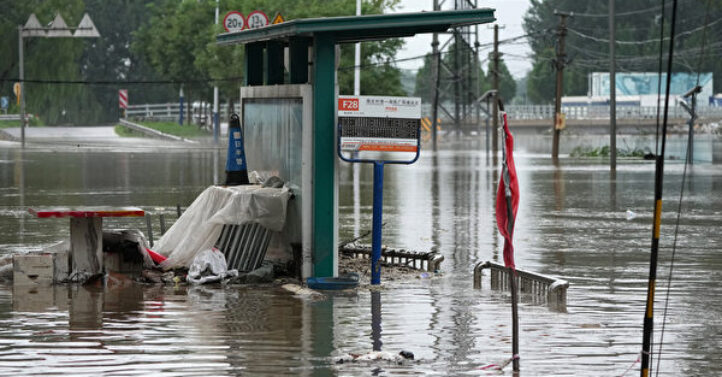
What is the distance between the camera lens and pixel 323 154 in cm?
1304

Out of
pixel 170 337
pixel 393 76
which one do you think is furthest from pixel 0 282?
pixel 393 76

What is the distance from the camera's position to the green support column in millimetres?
15547

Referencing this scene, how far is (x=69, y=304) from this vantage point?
1153 centimetres

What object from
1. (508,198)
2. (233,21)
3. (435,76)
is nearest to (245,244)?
(508,198)

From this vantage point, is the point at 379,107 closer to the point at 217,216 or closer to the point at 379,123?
the point at 379,123

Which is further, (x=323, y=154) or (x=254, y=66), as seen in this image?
(x=254, y=66)

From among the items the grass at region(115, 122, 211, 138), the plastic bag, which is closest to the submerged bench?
the plastic bag

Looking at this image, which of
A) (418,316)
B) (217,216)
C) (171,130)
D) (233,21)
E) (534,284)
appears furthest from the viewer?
(171,130)

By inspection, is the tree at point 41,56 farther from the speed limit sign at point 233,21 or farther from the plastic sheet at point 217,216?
the plastic sheet at point 217,216

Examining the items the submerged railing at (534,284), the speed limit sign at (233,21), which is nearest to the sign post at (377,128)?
the submerged railing at (534,284)

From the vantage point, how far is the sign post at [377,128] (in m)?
12.7

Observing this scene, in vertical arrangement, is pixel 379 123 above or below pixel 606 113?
above

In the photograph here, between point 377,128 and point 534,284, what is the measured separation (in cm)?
225

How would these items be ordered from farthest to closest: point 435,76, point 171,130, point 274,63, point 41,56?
1. point 171,130
2. point 435,76
3. point 41,56
4. point 274,63
